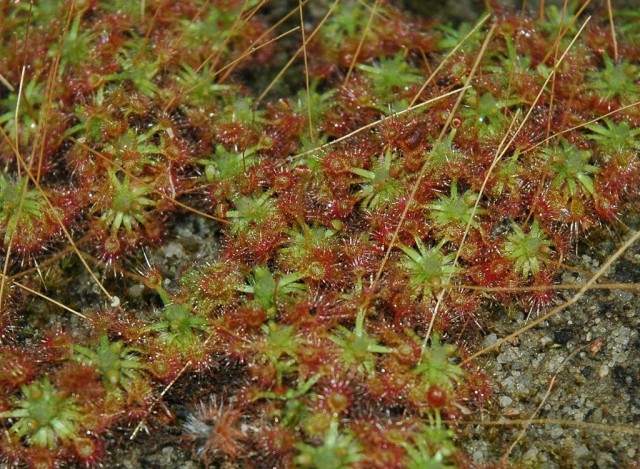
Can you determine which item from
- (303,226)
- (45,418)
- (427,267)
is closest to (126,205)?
(303,226)

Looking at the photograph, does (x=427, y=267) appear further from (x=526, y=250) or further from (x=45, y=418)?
(x=45, y=418)

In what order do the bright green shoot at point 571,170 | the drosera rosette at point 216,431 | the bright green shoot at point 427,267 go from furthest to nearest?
the bright green shoot at point 571,170
the bright green shoot at point 427,267
the drosera rosette at point 216,431

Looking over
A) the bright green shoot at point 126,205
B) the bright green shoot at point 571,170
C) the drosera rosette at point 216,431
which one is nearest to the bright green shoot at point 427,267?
the bright green shoot at point 571,170

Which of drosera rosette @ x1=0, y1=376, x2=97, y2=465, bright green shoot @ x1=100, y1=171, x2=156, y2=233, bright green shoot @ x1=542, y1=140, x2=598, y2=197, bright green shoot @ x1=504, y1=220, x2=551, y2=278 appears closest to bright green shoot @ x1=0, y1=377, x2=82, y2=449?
drosera rosette @ x1=0, y1=376, x2=97, y2=465

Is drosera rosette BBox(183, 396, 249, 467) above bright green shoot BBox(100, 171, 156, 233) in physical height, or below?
below

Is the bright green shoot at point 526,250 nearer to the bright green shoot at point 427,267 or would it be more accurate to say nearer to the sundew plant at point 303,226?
the sundew plant at point 303,226

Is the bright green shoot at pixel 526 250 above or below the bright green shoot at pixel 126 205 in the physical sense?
below

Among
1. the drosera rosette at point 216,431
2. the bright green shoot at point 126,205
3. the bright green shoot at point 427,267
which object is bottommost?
the drosera rosette at point 216,431

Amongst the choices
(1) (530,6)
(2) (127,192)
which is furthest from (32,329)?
(1) (530,6)

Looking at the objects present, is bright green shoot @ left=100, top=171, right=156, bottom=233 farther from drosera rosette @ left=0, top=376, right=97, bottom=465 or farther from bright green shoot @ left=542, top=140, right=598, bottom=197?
bright green shoot @ left=542, top=140, right=598, bottom=197

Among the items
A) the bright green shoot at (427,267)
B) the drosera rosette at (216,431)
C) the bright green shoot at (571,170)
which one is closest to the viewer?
the drosera rosette at (216,431)
